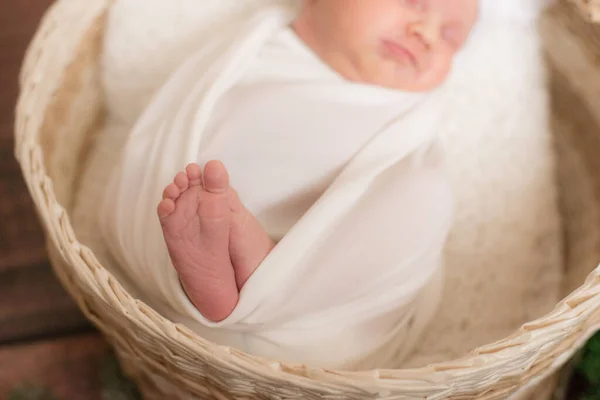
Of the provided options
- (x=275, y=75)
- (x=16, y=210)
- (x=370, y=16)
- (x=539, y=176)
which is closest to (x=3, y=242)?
(x=16, y=210)

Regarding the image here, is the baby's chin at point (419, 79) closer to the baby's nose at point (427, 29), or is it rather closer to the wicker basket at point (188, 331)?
the baby's nose at point (427, 29)

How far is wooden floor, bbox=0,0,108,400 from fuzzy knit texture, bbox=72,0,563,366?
22 cm

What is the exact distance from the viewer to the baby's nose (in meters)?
0.80

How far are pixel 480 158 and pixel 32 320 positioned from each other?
0.78m

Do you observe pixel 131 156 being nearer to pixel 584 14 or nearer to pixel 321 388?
pixel 321 388

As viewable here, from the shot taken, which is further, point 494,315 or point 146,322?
point 494,315

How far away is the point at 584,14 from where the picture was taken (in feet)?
2.78

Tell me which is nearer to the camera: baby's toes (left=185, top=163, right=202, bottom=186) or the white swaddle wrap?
baby's toes (left=185, top=163, right=202, bottom=186)

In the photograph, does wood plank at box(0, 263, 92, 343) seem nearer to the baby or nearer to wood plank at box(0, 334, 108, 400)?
wood plank at box(0, 334, 108, 400)

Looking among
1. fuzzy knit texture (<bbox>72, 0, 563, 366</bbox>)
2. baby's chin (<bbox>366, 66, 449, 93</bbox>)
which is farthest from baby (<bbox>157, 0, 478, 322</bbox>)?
fuzzy knit texture (<bbox>72, 0, 563, 366</bbox>)

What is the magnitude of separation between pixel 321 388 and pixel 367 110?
1.24 feet

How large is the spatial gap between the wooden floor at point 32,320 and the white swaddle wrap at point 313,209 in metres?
0.30

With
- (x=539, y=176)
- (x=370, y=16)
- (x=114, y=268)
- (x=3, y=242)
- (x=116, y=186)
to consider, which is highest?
(x=370, y=16)

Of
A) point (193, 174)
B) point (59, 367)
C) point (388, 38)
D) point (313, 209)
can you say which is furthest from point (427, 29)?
point (59, 367)
